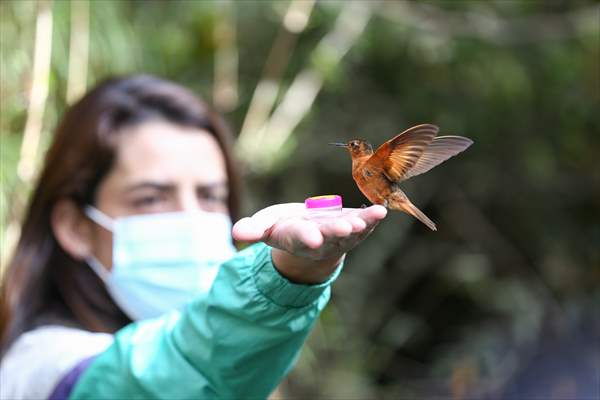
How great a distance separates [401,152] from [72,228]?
1.22 meters

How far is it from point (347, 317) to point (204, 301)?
2.93 m

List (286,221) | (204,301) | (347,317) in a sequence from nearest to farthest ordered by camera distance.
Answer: (286,221)
(204,301)
(347,317)

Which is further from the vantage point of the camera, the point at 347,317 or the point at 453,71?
the point at 347,317

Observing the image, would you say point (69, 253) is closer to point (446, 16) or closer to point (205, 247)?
point (205, 247)

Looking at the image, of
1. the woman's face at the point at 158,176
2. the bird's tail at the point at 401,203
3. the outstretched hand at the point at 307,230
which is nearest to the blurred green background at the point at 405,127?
the woman's face at the point at 158,176

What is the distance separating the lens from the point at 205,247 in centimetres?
201

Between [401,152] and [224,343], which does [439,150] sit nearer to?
[401,152]

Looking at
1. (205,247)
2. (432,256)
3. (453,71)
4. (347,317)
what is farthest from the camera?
(432,256)

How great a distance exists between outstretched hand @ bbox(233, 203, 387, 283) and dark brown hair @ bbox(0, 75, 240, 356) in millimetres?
1000

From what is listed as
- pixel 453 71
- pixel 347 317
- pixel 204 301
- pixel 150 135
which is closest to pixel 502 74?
pixel 453 71

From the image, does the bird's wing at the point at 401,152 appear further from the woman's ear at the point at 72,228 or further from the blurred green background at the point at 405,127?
the blurred green background at the point at 405,127

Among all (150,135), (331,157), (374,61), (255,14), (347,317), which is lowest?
(347,317)

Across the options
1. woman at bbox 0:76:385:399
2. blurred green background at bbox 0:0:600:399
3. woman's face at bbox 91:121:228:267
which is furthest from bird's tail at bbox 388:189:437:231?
blurred green background at bbox 0:0:600:399

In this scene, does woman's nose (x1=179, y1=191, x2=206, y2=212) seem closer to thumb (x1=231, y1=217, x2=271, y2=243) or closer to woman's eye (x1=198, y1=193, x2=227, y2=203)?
woman's eye (x1=198, y1=193, x2=227, y2=203)
